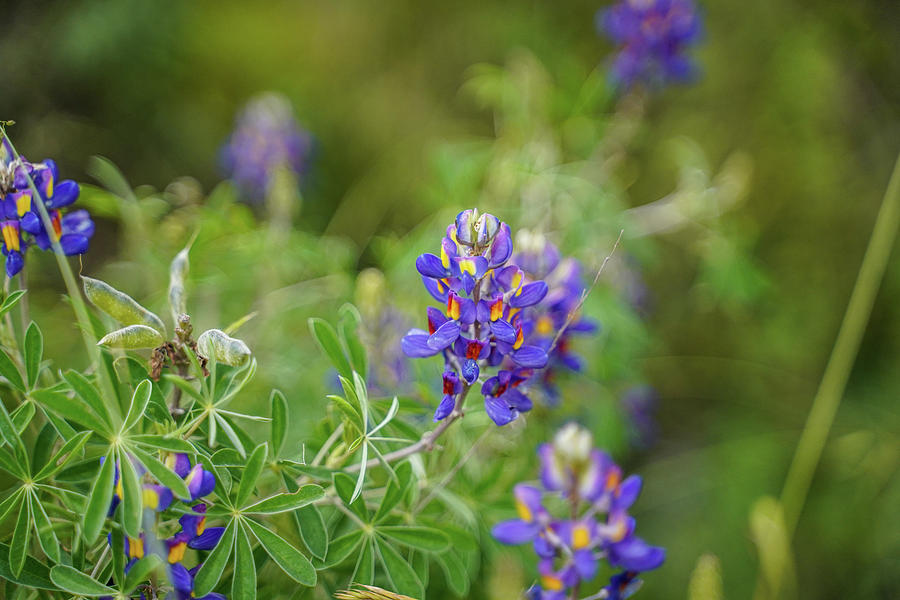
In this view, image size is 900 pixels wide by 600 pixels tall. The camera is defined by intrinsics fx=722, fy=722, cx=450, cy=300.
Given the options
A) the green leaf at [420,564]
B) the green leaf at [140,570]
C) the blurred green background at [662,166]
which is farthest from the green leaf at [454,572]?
the blurred green background at [662,166]

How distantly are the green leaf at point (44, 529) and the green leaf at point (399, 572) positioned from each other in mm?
468

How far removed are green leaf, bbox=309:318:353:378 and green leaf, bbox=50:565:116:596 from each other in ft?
1.48

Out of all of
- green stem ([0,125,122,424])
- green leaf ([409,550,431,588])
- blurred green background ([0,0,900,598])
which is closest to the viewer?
green stem ([0,125,122,424])

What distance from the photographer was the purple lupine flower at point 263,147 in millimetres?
2719

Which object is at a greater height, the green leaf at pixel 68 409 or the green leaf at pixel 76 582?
the green leaf at pixel 68 409

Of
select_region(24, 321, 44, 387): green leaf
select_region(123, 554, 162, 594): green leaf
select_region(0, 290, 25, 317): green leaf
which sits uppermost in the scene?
select_region(0, 290, 25, 317): green leaf

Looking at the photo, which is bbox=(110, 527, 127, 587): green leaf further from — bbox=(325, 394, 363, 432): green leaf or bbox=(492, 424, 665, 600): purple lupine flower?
bbox=(492, 424, 665, 600): purple lupine flower

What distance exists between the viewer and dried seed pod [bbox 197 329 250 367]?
104cm

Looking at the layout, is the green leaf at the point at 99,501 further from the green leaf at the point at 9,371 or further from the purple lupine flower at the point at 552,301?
the purple lupine flower at the point at 552,301

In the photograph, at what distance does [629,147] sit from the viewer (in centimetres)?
303

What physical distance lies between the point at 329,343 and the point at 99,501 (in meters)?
0.41

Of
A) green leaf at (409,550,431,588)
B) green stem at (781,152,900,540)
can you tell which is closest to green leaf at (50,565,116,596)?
green leaf at (409,550,431,588)

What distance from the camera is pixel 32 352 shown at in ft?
3.60

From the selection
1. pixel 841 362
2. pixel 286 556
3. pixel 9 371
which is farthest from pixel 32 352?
pixel 841 362
